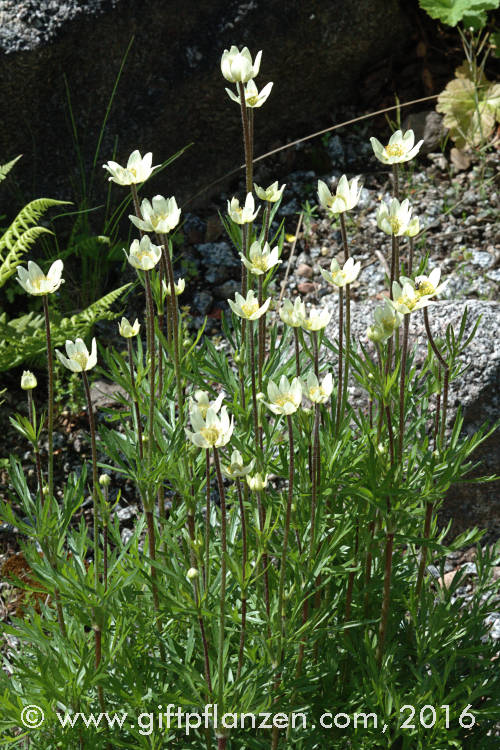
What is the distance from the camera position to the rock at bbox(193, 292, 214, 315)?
327 cm

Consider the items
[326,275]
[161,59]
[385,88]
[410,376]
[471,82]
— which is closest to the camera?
[326,275]

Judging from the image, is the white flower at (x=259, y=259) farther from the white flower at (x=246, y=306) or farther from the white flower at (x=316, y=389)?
the white flower at (x=316, y=389)

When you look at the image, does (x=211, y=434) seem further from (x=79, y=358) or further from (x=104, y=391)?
(x=104, y=391)

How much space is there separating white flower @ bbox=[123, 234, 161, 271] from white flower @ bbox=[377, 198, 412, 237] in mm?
383

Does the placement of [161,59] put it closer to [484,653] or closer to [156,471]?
[156,471]

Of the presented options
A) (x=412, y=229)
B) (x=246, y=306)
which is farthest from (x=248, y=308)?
(x=412, y=229)

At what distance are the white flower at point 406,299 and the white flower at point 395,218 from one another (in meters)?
0.11

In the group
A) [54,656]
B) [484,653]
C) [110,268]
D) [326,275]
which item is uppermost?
[326,275]

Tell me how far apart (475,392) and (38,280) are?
151cm

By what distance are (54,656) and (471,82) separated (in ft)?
10.2

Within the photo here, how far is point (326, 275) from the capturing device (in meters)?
1.36

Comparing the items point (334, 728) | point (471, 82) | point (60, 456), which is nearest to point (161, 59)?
point (471, 82)

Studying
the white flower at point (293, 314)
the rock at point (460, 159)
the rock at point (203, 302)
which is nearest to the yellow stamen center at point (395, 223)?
the white flower at point (293, 314)

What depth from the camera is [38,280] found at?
140 centimetres
